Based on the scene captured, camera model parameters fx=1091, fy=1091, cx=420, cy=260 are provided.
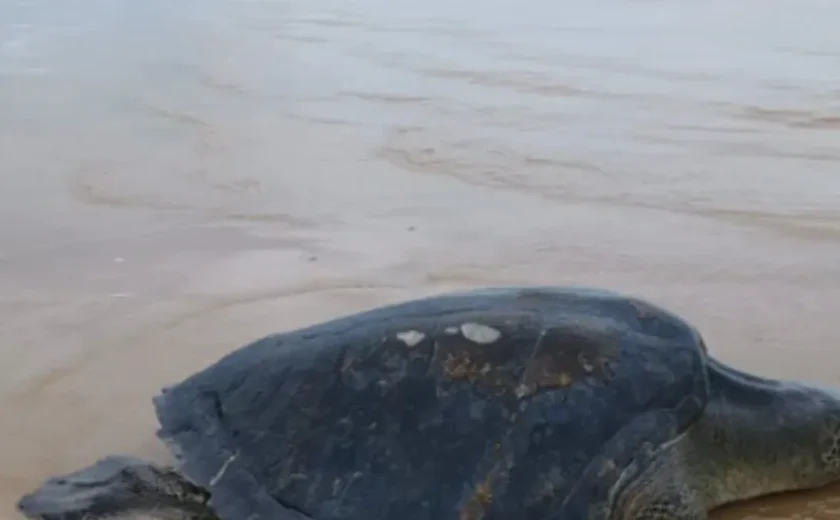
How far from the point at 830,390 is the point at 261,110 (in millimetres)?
3504

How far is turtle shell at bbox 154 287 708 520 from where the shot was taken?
6.10 ft

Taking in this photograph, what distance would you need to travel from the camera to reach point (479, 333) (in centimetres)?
196

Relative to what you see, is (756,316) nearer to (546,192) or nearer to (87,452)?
(546,192)

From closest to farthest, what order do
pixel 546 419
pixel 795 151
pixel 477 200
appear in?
pixel 546 419 < pixel 477 200 < pixel 795 151

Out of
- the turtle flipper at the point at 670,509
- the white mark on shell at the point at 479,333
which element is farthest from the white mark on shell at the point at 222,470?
the turtle flipper at the point at 670,509

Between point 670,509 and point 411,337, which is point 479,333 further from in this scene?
point 670,509

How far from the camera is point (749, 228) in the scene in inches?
138

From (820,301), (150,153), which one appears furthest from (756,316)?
(150,153)

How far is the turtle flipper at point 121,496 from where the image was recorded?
→ 2.02 meters

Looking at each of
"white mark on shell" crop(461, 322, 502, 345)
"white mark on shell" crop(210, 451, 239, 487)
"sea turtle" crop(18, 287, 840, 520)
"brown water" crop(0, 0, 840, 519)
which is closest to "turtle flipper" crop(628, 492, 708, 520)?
"sea turtle" crop(18, 287, 840, 520)

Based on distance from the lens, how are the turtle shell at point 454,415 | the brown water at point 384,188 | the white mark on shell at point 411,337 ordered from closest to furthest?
1. the turtle shell at point 454,415
2. the white mark on shell at point 411,337
3. the brown water at point 384,188

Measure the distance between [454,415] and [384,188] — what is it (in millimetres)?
2115

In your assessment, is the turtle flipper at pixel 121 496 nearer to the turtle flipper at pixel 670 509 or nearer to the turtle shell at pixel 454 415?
the turtle shell at pixel 454 415

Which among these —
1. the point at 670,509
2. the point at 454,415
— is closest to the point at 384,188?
the point at 454,415
